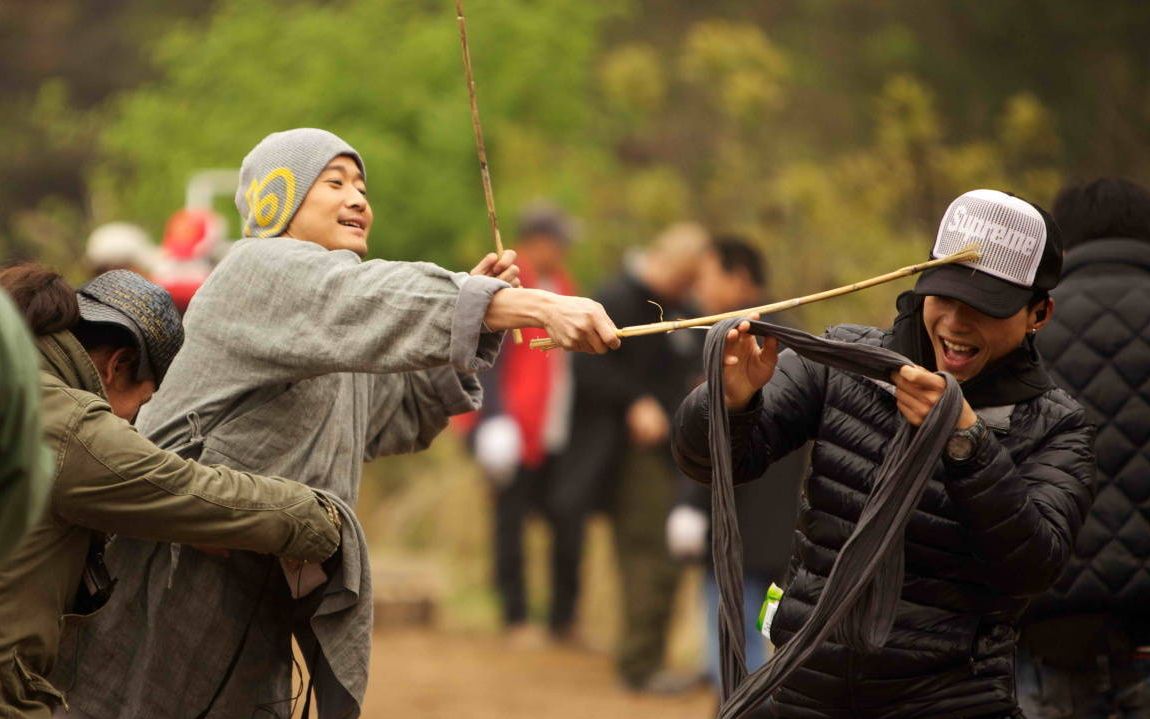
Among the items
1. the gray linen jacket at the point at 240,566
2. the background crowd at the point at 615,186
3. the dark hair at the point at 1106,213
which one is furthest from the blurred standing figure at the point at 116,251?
the dark hair at the point at 1106,213

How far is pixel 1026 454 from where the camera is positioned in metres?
3.55

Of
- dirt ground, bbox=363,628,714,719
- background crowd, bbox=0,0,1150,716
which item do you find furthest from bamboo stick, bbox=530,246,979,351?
dirt ground, bbox=363,628,714,719

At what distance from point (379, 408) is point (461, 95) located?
815 cm

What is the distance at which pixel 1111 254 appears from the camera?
4.59 metres

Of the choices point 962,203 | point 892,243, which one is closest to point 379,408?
point 962,203

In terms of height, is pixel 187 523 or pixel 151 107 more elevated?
pixel 151 107

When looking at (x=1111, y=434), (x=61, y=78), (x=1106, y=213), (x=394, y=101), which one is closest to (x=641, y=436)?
(x=394, y=101)

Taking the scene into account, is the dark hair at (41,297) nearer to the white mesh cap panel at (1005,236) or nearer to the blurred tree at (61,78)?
the white mesh cap panel at (1005,236)

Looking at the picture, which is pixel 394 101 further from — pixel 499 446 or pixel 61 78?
pixel 61 78

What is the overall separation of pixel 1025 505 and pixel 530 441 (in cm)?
757

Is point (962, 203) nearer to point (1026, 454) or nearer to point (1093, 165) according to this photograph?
point (1026, 454)

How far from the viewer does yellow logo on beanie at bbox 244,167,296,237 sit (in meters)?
3.91

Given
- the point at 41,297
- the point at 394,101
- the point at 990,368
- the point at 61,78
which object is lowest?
the point at 41,297

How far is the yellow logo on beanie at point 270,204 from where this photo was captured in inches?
154
